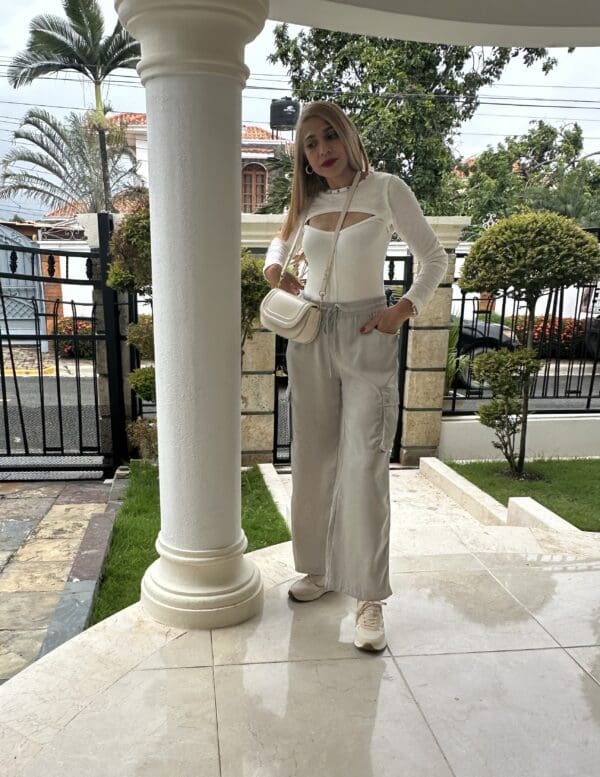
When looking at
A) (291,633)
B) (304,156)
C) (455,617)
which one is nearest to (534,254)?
A: (304,156)

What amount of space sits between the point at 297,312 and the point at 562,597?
1.48 m

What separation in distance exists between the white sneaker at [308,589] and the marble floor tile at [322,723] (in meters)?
0.37

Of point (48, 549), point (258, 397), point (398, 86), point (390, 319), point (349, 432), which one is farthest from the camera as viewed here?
point (398, 86)

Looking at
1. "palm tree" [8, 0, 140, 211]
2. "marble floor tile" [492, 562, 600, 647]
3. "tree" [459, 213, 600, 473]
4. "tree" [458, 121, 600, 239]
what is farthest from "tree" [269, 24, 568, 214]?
"marble floor tile" [492, 562, 600, 647]

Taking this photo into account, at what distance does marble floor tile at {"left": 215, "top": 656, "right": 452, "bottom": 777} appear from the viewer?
159 cm

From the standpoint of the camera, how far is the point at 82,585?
2.74m

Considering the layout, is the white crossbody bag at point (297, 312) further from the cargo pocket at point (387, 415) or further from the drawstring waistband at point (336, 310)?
the cargo pocket at point (387, 415)

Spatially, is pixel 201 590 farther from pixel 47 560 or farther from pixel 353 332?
pixel 47 560

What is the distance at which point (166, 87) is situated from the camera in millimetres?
1935

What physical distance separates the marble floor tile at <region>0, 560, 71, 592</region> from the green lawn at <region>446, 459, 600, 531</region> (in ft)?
8.94

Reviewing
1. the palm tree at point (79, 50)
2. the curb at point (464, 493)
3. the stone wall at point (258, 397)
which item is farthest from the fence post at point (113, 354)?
the palm tree at point (79, 50)

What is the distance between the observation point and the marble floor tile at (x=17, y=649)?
87.8 inches

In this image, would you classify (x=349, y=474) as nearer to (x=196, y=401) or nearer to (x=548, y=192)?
(x=196, y=401)

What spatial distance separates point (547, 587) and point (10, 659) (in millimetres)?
1998
